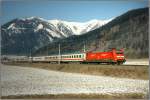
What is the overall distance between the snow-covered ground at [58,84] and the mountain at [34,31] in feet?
4.68

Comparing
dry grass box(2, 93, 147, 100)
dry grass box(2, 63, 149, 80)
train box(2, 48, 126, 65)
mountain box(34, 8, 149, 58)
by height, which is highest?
mountain box(34, 8, 149, 58)

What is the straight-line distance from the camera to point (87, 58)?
22.7m

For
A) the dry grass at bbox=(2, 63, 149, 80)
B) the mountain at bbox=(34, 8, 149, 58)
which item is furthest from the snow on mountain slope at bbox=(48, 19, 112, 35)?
the dry grass at bbox=(2, 63, 149, 80)

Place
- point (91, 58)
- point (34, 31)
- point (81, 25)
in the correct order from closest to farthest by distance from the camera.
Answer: point (81, 25) → point (34, 31) → point (91, 58)

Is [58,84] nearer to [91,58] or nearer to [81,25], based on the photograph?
[81,25]

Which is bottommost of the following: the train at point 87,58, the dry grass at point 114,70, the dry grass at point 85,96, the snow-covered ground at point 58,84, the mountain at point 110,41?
the dry grass at point 85,96

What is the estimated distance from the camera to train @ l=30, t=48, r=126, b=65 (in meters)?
19.9

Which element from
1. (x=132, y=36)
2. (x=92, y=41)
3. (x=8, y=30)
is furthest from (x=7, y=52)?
(x=132, y=36)

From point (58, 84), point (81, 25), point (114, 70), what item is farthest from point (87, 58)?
point (58, 84)

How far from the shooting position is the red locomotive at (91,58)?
19891 mm

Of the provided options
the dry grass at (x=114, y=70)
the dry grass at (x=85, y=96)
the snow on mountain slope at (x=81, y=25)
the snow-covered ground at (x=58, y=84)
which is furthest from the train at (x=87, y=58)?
the dry grass at (x=85, y=96)

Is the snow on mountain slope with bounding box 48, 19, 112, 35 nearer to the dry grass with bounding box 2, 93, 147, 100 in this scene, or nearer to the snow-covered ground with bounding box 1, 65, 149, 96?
the snow-covered ground with bounding box 1, 65, 149, 96

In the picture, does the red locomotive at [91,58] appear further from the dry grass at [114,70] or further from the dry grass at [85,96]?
the dry grass at [85,96]

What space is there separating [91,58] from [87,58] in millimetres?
534
